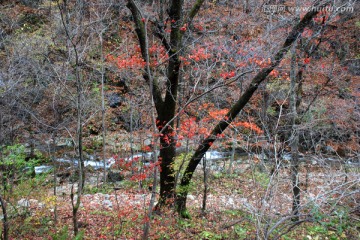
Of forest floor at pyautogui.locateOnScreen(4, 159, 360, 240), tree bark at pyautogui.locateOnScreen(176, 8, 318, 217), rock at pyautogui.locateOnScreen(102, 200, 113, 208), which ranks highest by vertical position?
tree bark at pyautogui.locateOnScreen(176, 8, 318, 217)

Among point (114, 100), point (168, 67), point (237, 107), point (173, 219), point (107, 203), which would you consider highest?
point (168, 67)

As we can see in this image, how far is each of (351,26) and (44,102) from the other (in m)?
15.6

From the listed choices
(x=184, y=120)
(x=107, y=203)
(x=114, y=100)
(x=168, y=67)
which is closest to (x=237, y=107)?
(x=168, y=67)

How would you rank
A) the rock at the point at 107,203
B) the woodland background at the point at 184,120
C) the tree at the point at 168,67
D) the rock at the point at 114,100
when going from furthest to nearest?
the rock at the point at 114,100
the rock at the point at 107,203
the tree at the point at 168,67
the woodland background at the point at 184,120

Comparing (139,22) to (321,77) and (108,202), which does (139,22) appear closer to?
(108,202)

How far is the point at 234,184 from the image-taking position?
43.3 feet

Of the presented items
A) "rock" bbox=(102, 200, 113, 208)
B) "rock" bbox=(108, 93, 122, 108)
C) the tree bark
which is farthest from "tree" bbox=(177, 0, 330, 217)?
"rock" bbox=(108, 93, 122, 108)

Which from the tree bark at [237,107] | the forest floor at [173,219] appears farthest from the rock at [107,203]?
the tree bark at [237,107]

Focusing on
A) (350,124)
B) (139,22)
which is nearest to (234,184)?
(350,124)

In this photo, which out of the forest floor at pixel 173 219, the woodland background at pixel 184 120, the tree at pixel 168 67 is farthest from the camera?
the tree at pixel 168 67

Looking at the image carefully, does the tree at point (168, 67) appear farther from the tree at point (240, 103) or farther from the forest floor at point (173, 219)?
the forest floor at point (173, 219)

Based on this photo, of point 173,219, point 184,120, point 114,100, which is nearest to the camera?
point 173,219

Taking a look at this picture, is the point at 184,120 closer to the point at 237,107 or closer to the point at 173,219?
the point at 237,107

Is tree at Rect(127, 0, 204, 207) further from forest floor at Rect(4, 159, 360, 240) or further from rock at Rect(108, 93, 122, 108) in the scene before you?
rock at Rect(108, 93, 122, 108)
